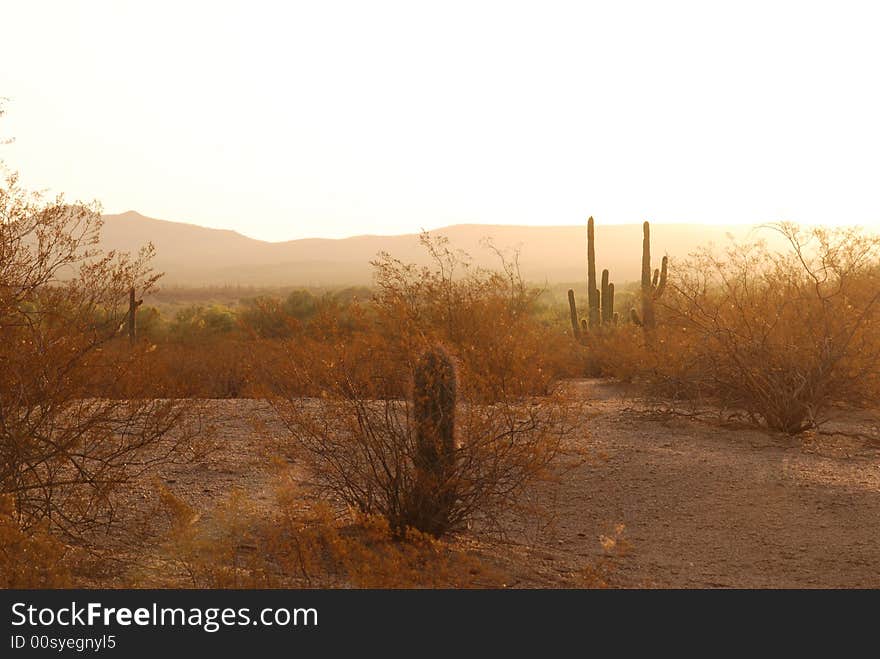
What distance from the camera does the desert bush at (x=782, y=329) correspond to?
12.5m

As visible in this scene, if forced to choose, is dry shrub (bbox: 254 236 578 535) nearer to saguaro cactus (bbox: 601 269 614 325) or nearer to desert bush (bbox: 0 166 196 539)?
desert bush (bbox: 0 166 196 539)

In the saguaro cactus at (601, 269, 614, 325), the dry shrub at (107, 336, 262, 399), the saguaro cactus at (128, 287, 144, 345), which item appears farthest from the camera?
the saguaro cactus at (601, 269, 614, 325)

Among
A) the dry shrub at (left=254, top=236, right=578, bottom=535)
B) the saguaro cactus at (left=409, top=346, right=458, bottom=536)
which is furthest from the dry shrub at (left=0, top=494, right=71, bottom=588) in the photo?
the saguaro cactus at (left=409, top=346, right=458, bottom=536)

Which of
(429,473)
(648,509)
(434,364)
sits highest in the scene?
(434,364)

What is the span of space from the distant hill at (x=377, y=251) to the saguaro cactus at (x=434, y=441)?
96280 mm

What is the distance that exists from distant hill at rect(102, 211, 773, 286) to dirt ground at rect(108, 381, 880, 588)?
9137cm

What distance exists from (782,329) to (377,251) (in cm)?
10862

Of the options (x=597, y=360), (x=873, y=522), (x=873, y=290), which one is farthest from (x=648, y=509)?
(x=597, y=360)

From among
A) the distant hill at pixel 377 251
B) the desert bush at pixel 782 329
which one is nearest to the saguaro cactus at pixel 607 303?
the desert bush at pixel 782 329

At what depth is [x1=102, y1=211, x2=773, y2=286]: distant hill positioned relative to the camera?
120688 mm

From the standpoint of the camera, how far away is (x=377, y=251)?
120 meters
